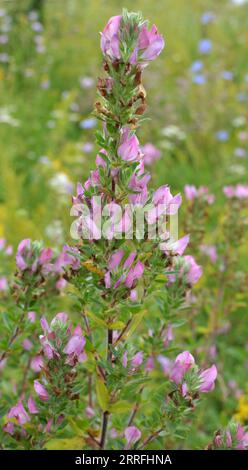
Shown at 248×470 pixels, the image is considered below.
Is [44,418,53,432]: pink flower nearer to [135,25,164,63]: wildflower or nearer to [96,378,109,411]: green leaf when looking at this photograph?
[96,378,109,411]: green leaf

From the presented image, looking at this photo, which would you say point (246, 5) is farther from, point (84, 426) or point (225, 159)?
point (84, 426)

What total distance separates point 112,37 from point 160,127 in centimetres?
336

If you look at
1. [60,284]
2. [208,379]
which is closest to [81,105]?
[60,284]

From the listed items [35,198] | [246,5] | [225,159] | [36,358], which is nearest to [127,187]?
[36,358]

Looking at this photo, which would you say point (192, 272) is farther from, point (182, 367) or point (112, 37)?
point (112, 37)

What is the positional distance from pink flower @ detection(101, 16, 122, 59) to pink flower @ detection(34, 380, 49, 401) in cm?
55

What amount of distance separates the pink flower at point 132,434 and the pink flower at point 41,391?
213mm

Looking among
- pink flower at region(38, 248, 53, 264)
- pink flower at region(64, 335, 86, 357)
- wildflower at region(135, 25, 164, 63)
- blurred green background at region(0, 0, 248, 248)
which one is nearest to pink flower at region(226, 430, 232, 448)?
pink flower at region(64, 335, 86, 357)

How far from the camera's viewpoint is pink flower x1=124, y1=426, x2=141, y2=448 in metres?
1.11

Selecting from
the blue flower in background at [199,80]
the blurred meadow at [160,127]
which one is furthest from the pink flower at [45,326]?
the blue flower in background at [199,80]

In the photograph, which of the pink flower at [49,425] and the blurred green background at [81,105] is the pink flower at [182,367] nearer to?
the pink flower at [49,425]

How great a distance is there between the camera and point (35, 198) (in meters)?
3.36

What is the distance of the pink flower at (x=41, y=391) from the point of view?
3.22ft

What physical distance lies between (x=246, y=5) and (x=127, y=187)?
254 inches
